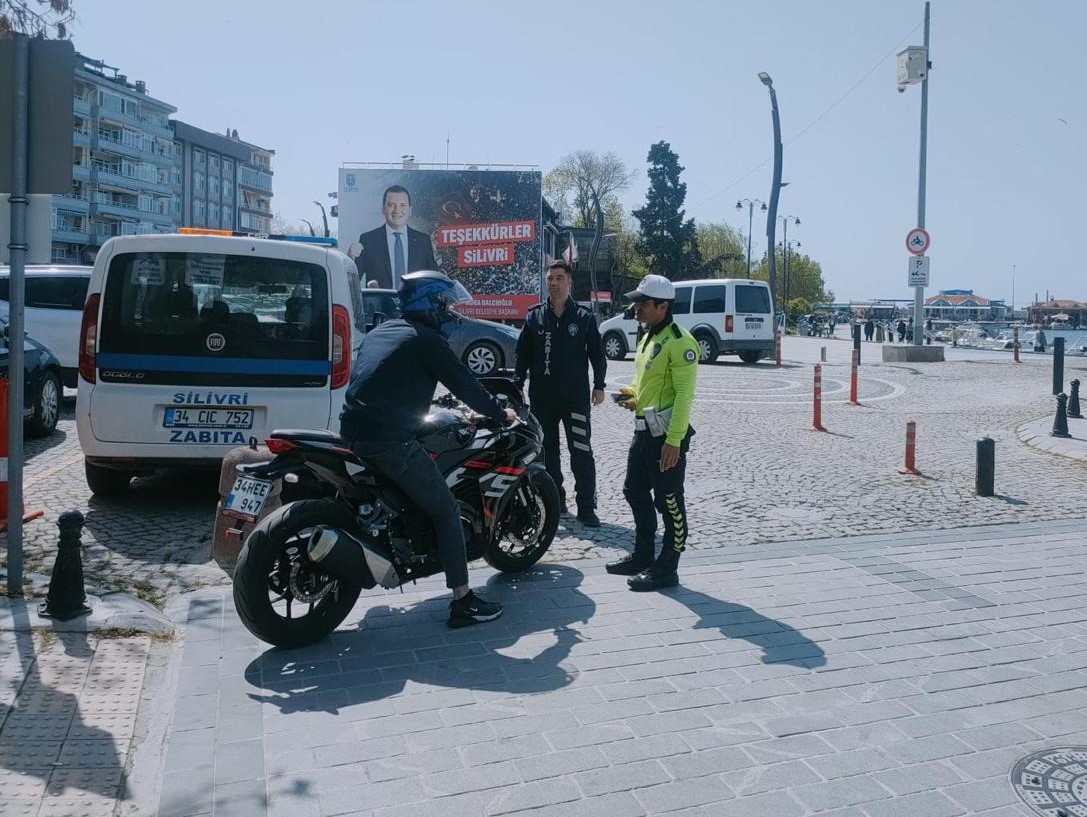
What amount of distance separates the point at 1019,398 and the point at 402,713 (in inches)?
649

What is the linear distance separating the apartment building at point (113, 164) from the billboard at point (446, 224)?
193ft

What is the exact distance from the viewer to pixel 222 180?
4545 inches

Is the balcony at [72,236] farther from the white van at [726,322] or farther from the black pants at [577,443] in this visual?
the black pants at [577,443]

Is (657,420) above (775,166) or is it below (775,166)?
below

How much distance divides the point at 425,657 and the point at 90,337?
3.85 metres

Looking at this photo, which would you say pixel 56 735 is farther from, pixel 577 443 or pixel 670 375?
pixel 577 443

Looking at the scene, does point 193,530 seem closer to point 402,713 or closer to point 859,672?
point 402,713

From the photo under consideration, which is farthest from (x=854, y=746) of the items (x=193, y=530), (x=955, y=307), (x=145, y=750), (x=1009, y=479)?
(x=955, y=307)

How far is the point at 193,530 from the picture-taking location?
23.1ft

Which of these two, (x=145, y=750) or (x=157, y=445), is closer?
(x=145, y=750)

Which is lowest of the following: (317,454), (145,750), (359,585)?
(145,750)

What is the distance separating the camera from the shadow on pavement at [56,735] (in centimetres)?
351

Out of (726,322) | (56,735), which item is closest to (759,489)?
(56,735)

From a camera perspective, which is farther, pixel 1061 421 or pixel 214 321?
pixel 1061 421
